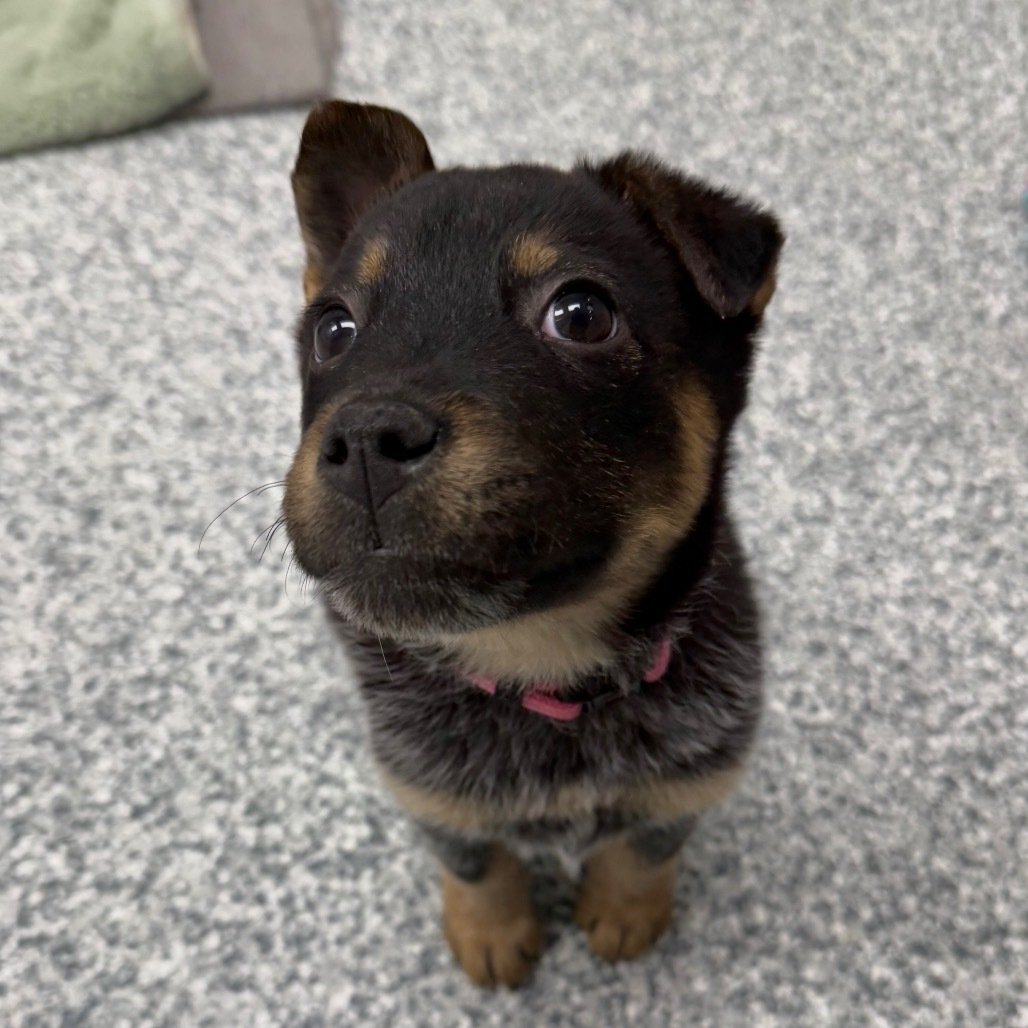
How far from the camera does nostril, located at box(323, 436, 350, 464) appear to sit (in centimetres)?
93

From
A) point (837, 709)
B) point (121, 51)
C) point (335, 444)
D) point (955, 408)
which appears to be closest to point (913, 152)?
point (955, 408)

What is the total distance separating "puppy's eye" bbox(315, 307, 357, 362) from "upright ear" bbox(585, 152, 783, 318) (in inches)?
15.4

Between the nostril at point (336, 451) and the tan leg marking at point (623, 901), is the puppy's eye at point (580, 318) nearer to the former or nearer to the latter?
the nostril at point (336, 451)

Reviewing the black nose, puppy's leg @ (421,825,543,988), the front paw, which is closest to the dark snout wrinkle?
the black nose

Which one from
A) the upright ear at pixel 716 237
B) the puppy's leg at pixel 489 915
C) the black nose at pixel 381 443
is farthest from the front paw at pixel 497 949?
the upright ear at pixel 716 237

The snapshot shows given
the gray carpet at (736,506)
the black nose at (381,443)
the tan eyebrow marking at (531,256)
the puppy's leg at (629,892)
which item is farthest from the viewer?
the gray carpet at (736,506)

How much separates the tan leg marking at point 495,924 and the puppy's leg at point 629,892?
0.11 meters

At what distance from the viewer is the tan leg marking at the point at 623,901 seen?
5.16ft

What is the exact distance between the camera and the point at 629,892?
1.59 meters

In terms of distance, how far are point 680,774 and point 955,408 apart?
1343 mm

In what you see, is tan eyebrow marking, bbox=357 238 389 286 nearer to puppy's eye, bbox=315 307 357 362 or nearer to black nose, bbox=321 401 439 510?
puppy's eye, bbox=315 307 357 362

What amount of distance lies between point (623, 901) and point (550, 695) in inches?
19.5

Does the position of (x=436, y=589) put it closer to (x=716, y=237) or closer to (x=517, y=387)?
(x=517, y=387)

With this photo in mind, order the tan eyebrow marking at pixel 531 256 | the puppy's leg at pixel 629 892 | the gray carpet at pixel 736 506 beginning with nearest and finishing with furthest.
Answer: the tan eyebrow marking at pixel 531 256, the puppy's leg at pixel 629 892, the gray carpet at pixel 736 506
